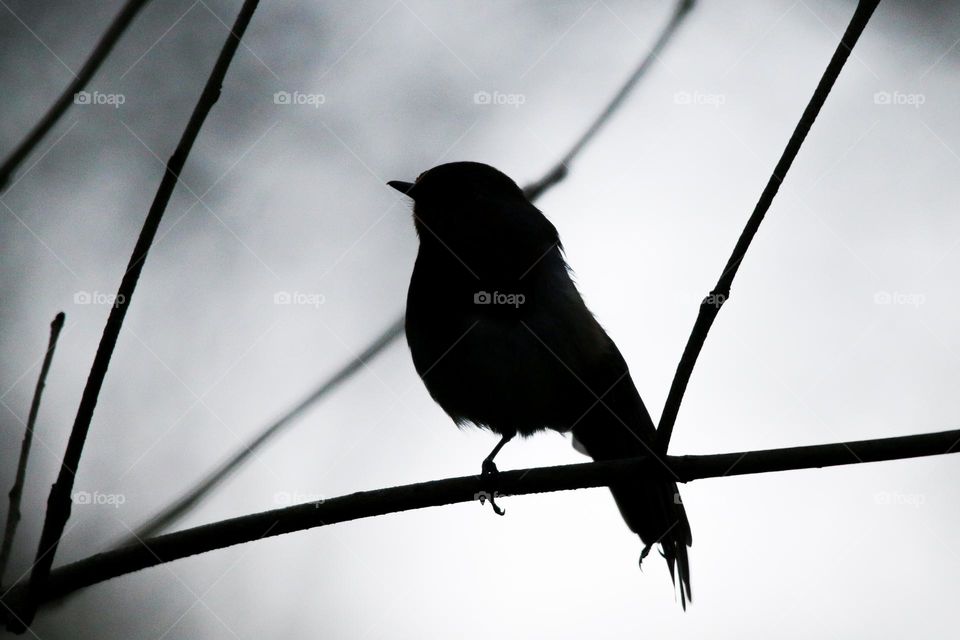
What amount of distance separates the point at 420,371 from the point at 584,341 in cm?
84

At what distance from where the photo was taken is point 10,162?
2.18 m

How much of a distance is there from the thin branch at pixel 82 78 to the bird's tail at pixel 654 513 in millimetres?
2316

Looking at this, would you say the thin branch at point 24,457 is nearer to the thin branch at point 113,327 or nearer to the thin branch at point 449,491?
the thin branch at point 113,327

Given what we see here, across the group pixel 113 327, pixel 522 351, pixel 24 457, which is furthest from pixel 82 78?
pixel 522 351

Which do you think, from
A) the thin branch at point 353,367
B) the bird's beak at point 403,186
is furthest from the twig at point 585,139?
the bird's beak at point 403,186

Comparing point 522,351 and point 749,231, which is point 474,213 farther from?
point 749,231

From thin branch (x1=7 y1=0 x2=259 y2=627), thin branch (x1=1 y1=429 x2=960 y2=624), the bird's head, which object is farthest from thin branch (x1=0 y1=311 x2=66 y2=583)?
the bird's head

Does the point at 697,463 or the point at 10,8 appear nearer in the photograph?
the point at 697,463

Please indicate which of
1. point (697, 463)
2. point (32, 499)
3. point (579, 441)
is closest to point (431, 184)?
point (579, 441)

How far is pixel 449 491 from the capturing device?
283cm

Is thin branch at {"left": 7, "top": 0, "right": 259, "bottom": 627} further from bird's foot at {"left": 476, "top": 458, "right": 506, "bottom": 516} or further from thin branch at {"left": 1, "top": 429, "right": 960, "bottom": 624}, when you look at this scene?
bird's foot at {"left": 476, "top": 458, "right": 506, "bottom": 516}

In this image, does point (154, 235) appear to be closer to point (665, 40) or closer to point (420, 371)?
point (665, 40)

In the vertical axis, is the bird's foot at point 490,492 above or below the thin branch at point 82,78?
below

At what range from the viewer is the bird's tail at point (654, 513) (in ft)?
12.3
